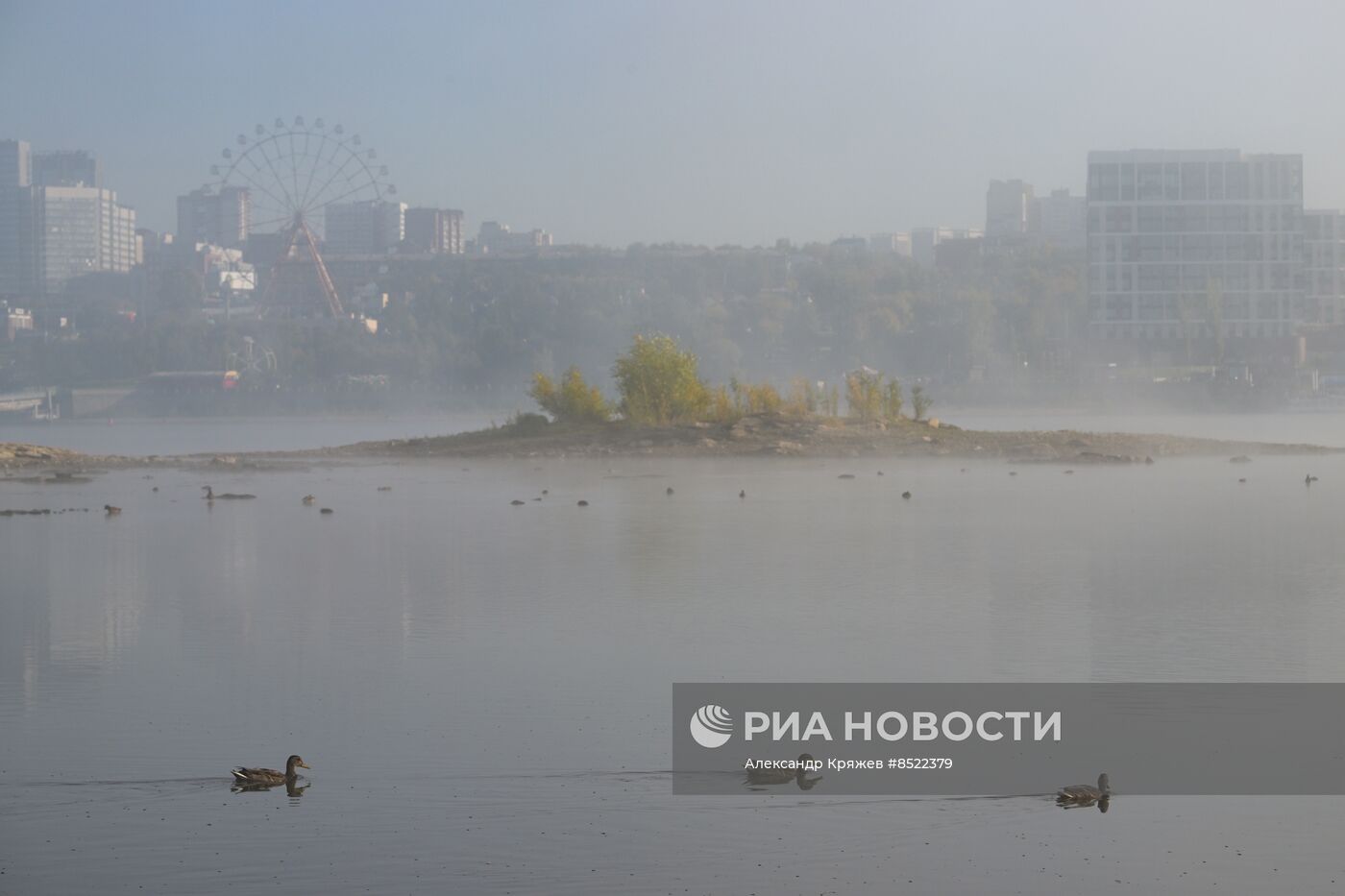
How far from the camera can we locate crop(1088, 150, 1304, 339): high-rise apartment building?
93250 millimetres

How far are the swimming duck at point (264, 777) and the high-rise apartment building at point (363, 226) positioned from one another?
164m

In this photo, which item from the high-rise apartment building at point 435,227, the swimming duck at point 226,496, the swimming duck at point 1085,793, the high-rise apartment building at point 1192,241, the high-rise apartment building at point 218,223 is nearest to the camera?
the swimming duck at point 1085,793

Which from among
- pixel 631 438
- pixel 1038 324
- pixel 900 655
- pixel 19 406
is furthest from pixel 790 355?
pixel 900 655

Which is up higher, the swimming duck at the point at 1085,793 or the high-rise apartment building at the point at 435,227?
the high-rise apartment building at the point at 435,227

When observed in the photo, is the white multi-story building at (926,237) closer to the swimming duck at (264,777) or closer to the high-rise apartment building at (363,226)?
the high-rise apartment building at (363,226)

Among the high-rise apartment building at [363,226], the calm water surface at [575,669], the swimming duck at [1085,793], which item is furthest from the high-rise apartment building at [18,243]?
the swimming duck at [1085,793]

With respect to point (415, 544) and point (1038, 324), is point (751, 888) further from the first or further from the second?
point (1038, 324)

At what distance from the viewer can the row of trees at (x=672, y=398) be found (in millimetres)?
37125

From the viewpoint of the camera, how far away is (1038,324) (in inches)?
3836

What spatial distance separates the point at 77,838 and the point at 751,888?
114 inches

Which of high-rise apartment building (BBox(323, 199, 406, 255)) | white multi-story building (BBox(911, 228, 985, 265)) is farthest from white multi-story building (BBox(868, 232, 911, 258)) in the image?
high-rise apartment building (BBox(323, 199, 406, 255))

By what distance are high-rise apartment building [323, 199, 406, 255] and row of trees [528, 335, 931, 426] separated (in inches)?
5241

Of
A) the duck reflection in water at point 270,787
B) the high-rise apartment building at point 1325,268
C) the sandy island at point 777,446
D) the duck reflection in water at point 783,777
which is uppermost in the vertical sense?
the high-rise apartment building at point 1325,268

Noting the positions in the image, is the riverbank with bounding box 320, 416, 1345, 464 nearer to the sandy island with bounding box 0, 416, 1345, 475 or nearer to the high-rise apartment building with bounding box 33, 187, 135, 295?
the sandy island with bounding box 0, 416, 1345, 475
